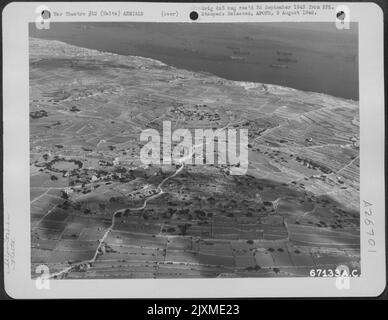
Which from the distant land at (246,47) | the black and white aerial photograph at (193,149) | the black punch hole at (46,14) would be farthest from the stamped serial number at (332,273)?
the black punch hole at (46,14)

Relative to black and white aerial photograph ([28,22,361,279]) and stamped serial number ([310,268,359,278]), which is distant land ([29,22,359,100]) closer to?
black and white aerial photograph ([28,22,361,279])

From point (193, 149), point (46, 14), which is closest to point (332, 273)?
point (193, 149)

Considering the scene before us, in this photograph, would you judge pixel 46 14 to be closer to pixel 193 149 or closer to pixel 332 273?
pixel 193 149

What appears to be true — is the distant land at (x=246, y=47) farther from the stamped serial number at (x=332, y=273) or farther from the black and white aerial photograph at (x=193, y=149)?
the stamped serial number at (x=332, y=273)

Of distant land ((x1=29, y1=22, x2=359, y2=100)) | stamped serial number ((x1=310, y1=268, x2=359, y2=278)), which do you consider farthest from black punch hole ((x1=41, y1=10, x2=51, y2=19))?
stamped serial number ((x1=310, y1=268, x2=359, y2=278))

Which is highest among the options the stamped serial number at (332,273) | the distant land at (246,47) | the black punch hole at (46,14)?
the black punch hole at (46,14)

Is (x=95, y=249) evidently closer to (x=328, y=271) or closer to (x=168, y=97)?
(x=168, y=97)

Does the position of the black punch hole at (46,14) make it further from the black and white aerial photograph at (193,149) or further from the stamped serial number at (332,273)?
the stamped serial number at (332,273)

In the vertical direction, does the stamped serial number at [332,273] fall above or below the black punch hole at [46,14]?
below
